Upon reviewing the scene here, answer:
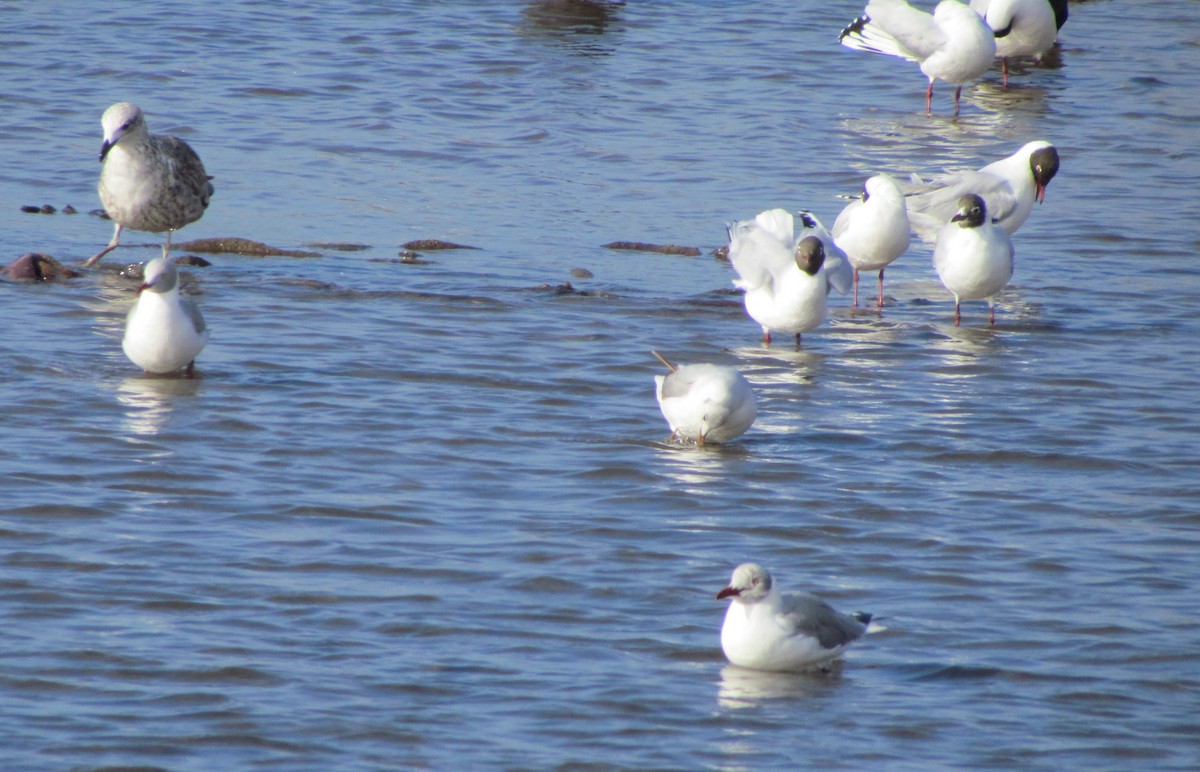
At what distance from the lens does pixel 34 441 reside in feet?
27.8

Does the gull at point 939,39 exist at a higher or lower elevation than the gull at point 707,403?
higher

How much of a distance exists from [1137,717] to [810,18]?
18997 mm

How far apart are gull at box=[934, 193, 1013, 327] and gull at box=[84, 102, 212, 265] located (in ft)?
16.4

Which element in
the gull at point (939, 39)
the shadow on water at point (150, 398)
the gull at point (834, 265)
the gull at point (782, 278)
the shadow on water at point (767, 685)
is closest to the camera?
the shadow on water at point (767, 685)

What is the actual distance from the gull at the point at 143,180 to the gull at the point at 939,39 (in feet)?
29.1

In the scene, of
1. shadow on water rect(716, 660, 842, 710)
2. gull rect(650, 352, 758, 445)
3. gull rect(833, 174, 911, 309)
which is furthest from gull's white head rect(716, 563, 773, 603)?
gull rect(833, 174, 911, 309)

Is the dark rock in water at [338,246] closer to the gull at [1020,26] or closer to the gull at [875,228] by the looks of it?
the gull at [875,228]

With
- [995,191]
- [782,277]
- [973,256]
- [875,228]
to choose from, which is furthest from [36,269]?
[995,191]

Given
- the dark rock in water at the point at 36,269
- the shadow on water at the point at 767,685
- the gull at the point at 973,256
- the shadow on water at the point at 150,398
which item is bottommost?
the shadow on water at the point at 767,685

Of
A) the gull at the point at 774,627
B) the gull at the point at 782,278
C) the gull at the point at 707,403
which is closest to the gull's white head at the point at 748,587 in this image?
the gull at the point at 774,627

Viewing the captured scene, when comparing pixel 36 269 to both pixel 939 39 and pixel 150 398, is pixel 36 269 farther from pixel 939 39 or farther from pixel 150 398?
pixel 939 39

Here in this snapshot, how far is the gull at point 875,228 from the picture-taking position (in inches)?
469

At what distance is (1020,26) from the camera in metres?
20.8

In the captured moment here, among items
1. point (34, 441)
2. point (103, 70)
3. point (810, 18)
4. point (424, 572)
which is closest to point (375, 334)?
point (34, 441)
